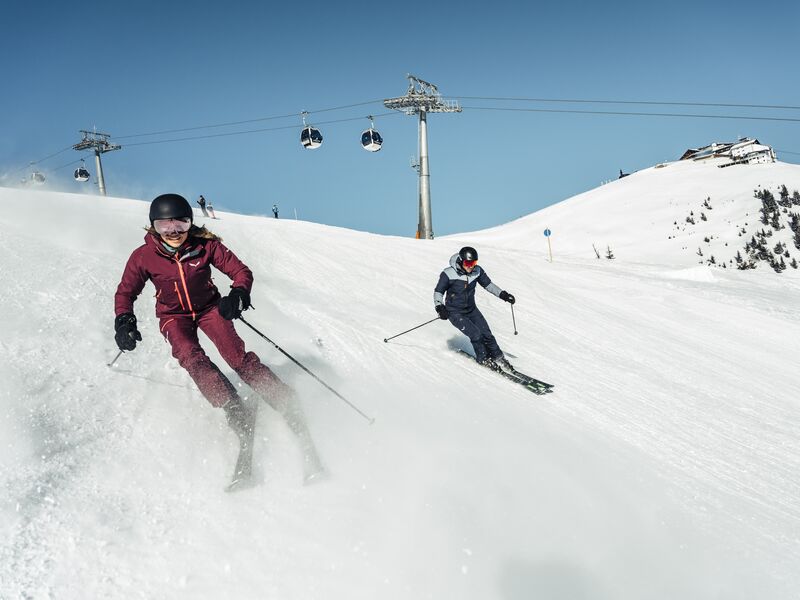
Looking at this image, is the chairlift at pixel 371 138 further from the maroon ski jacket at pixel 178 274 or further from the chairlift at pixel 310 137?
the maroon ski jacket at pixel 178 274

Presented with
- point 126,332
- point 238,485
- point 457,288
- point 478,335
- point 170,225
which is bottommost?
point 478,335

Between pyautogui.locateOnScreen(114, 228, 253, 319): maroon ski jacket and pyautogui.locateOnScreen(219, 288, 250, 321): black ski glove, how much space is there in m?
0.09

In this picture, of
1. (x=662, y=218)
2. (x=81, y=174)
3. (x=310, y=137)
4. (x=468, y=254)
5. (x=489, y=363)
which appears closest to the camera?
(x=489, y=363)

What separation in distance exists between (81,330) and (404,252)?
10073mm

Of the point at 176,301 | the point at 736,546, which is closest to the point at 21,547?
the point at 176,301

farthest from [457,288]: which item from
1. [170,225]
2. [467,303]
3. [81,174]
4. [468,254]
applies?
[81,174]

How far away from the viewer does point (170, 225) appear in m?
3.54

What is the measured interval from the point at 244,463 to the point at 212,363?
0.71 m

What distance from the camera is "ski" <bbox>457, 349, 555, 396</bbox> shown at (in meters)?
6.45

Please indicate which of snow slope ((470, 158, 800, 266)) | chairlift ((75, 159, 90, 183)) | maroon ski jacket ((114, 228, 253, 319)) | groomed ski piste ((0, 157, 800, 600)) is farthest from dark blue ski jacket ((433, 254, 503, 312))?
chairlift ((75, 159, 90, 183))

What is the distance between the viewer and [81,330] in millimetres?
4461

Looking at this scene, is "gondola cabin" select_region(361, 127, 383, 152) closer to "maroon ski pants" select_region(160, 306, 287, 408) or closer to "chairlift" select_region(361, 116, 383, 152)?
"chairlift" select_region(361, 116, 383, 152)

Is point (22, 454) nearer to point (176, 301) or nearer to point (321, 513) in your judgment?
point (176, 301)

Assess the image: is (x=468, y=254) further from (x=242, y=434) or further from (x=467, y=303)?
(x=242, y=434)
